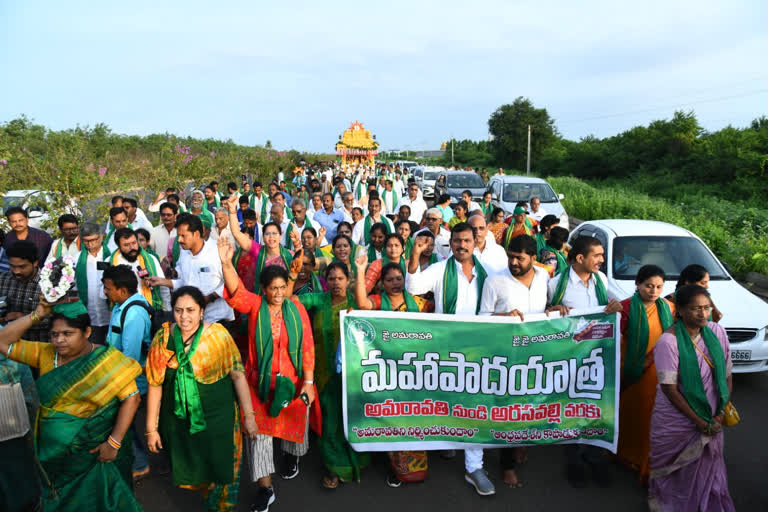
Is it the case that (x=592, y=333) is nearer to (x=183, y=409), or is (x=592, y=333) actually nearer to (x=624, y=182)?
(x=183, y=409)

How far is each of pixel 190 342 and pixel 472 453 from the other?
2.16m

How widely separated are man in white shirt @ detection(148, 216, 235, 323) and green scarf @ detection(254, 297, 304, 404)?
1332 mm

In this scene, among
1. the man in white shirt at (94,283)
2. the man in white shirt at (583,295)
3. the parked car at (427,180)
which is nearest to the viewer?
the man in white shirt at (583,295)

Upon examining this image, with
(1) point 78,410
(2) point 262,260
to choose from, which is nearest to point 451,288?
(2) point 262,260

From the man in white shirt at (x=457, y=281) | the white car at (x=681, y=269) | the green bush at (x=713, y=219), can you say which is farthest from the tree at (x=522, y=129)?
the man in white shirt at (x=457, y=281)

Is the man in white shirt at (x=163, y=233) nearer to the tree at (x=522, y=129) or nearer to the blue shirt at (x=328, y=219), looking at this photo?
the blue shirt at (x=328, y=219)

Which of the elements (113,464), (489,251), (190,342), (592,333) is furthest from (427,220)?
(113,464)

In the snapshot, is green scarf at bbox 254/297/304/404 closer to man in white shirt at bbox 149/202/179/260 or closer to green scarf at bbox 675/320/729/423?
green scarf at bbox 675/320/729/423

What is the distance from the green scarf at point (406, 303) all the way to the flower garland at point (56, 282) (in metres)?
1.99

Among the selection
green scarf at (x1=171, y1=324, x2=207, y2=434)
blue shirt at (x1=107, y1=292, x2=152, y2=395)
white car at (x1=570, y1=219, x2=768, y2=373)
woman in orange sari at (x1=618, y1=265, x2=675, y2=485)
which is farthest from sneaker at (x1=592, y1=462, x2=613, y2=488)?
blue shirt at (x1=107, y1=292, x2=152, y2=395)

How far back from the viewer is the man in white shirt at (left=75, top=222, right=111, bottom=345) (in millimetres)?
4891

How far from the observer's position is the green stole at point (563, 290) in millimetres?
3947

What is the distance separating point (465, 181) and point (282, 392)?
16.7 meters

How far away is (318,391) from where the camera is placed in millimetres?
3789
